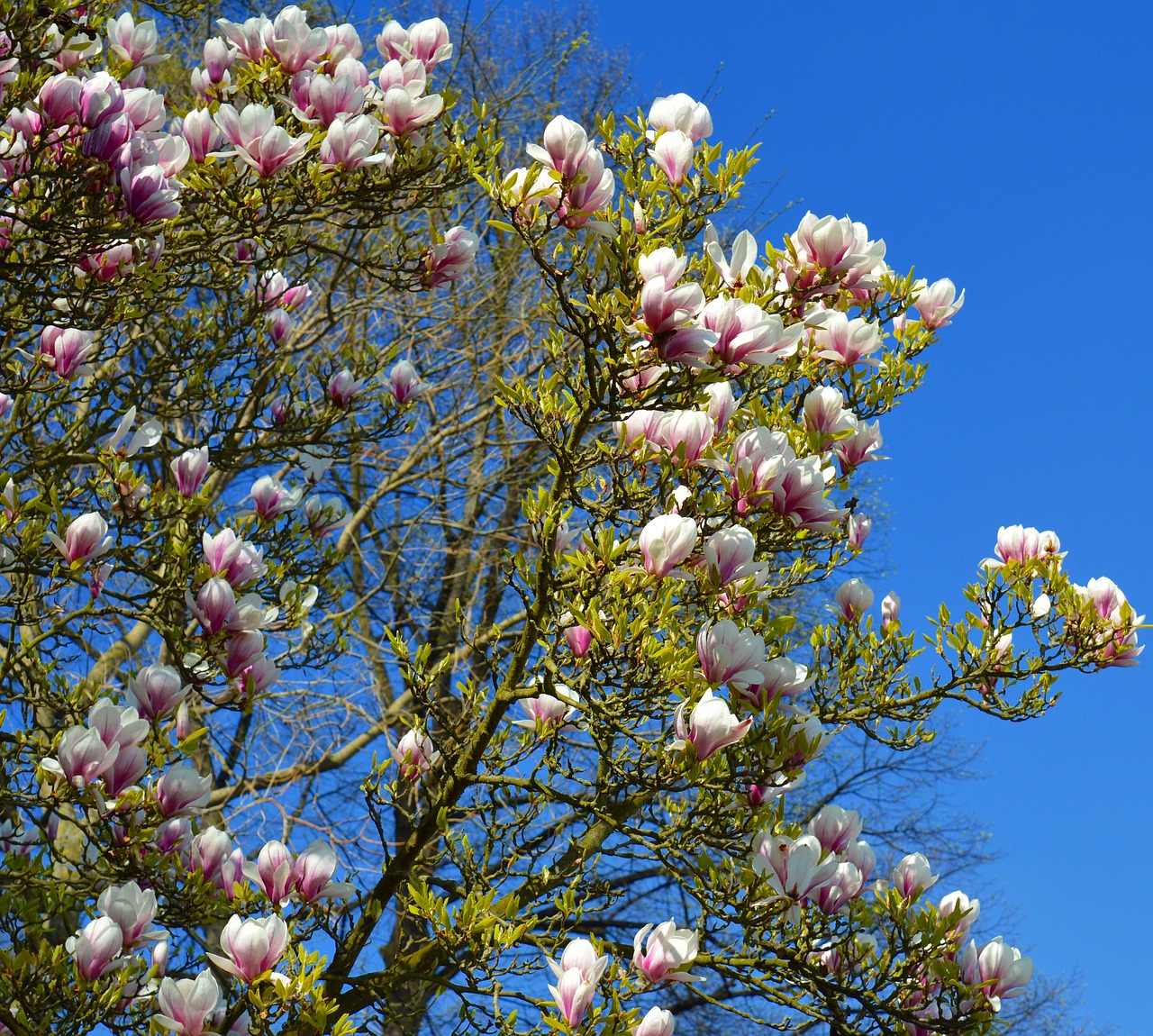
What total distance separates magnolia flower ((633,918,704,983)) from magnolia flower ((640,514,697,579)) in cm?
80

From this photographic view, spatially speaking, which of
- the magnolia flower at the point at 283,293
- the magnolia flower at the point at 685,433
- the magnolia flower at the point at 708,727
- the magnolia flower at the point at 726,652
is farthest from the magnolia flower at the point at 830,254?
the magnolia flower at the point at 283,293

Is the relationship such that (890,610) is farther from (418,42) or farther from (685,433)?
(418,42)

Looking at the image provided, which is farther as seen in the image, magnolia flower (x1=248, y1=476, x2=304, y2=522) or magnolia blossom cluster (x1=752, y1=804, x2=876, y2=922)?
magnolia flower (x1=248, y1=476, x2=304, y2=522)

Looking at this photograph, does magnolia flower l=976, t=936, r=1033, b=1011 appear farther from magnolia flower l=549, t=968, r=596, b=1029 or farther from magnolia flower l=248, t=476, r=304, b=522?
magnolia flower l=248, t=476, r=304, b=522

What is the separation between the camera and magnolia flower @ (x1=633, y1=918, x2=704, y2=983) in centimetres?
258

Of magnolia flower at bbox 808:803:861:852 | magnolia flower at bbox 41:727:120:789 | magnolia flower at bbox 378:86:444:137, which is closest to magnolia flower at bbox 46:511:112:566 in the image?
magnolia flower at bbox 41:727:120:789

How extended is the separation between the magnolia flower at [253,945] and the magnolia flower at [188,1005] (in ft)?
0.19

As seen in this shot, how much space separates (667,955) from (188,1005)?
1046 mm

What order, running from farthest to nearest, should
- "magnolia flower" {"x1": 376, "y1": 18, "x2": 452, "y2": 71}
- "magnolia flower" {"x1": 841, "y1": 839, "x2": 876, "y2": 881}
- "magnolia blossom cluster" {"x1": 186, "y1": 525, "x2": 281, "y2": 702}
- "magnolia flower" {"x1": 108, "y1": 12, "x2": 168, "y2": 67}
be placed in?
"magnolia flower" {"x1": 108, "y1": 12, "x2": 168, "y2": 67}, "magnolia flower" {"x1": 376, "y1": 18, "x2": 452, "y2": 71}, "magnolia blossom cluster" {"x1": 186, "y1": 525, "x2": 281, "y2": 702}, "magnolia flower" {"x1": 841, "y1": 839, "x2": 876, "y2": 881}

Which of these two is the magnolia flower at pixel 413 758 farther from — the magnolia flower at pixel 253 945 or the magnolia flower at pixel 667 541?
the magnolia flower at pixel 667 541

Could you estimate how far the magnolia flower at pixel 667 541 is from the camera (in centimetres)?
247

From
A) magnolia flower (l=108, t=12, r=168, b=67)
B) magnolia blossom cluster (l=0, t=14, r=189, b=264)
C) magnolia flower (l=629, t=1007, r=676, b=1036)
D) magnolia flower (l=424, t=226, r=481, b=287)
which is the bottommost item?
magnolia flower (l=629, t=1007, r=676, b=1036)

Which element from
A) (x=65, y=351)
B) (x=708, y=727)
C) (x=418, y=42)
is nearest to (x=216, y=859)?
(x=708, y=727)

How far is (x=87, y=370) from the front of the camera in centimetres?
389
